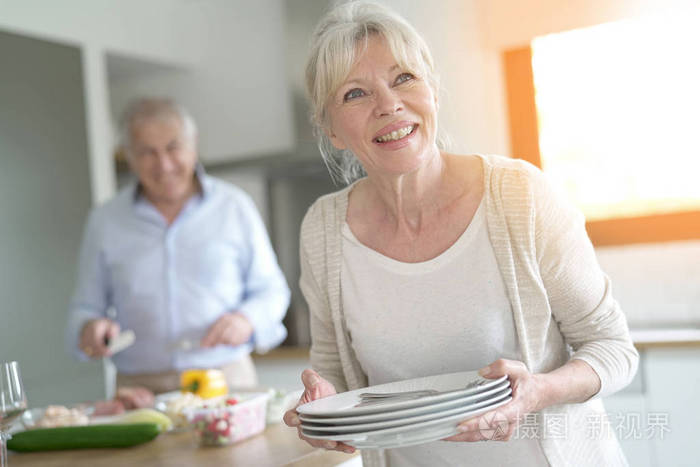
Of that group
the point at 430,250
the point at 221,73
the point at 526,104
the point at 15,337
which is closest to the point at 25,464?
the point at 430,250

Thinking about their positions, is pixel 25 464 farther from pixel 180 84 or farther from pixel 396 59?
pixel 180 84

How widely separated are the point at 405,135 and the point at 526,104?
1.90 meters

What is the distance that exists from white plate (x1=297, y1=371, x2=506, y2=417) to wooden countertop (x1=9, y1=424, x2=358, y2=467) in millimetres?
238

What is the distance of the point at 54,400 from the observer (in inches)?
128

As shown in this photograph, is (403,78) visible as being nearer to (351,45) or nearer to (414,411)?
(351,45)

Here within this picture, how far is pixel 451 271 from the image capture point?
1.19 metres

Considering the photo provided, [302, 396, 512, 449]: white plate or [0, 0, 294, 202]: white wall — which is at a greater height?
[0, 0, 294, 202]: white wall

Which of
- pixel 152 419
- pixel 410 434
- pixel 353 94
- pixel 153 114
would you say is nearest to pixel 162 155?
pixel 153 114

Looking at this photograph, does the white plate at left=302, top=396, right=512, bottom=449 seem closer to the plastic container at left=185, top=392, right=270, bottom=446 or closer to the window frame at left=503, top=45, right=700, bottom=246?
the plastic container at left=185, top=392, right=270, bottom=446

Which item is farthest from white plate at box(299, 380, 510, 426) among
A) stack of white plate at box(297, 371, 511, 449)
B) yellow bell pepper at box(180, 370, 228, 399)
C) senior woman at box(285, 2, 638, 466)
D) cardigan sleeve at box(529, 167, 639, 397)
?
yellow bell pepper at box(180, 370, 228, 399)

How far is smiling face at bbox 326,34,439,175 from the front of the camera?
3.82ft

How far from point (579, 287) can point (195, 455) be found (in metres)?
0.73

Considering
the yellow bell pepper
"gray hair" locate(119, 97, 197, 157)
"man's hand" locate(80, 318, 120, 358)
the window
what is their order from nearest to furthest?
the yellow bell pepper, "man's hand" locate(80, 318, 120, 358), "gray hair" locate(119, 97, 197, 157), the window

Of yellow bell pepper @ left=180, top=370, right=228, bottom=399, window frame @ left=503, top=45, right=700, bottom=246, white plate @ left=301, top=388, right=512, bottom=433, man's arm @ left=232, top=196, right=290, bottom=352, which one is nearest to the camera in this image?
white plate @ left=301, top=388, right=512, bottom=433
